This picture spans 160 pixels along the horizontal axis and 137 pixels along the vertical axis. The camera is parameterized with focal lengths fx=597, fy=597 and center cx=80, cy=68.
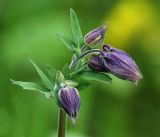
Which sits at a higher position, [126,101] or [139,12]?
[139,12]

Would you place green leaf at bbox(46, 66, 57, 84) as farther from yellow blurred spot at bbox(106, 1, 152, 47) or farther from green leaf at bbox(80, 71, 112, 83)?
yellow blurred spot at bbox(106, 1, 152, 47)

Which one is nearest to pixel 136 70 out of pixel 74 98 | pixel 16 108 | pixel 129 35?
pixel 74 98

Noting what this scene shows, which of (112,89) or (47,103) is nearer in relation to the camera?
(47,103)

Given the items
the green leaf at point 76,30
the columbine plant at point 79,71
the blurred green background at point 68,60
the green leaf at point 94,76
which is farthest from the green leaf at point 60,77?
the blurred green background at point 68,60

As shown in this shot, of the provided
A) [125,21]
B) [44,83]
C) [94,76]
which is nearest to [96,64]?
[94,76]

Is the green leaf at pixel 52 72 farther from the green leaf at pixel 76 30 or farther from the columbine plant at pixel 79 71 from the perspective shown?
the green leaf at pixel 76 30

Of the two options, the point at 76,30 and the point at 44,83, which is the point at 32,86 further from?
the point at 76,30

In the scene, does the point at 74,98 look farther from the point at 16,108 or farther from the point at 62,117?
the point at 16,108

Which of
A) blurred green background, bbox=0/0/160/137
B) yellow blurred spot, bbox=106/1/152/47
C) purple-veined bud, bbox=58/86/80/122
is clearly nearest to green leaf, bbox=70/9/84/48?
purple-veined bud, bbox=58/86/80/122
